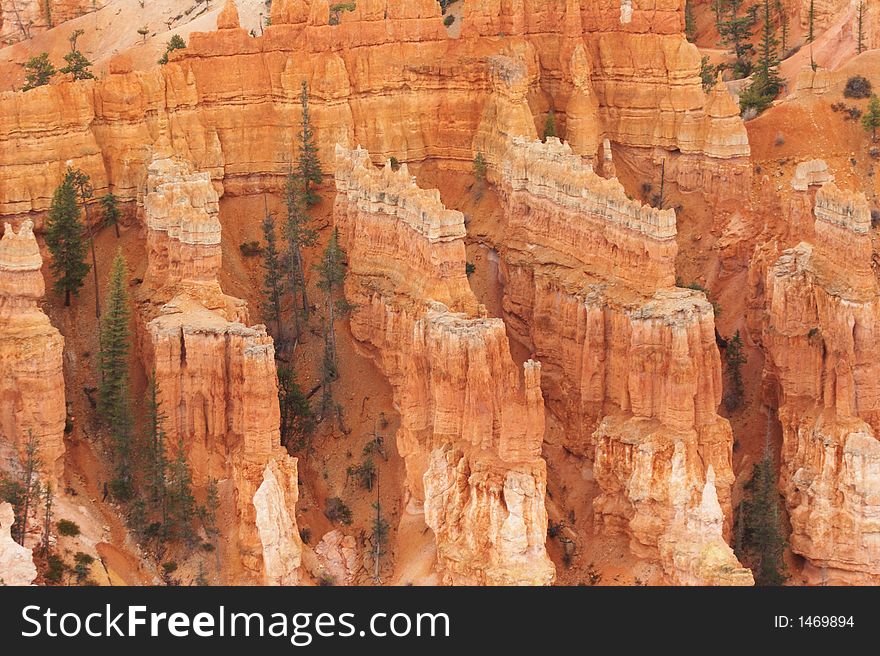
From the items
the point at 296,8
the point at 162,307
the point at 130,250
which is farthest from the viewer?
the point at 296,8

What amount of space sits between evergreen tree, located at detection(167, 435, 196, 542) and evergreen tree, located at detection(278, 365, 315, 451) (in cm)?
862

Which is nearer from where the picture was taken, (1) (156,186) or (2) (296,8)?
(1) (156,186)

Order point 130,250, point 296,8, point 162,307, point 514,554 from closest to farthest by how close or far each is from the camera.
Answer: point 514,554
point 162,307
point 130,250
point 296,8

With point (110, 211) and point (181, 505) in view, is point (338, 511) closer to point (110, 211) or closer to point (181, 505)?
point (181, 505)

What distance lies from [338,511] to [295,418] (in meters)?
5.39

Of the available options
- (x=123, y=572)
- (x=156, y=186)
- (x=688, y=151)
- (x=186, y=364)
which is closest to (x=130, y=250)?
(x=156, y=186)

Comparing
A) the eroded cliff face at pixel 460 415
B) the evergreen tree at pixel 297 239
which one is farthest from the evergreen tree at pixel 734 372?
the evergreen tree at pixel 297 239

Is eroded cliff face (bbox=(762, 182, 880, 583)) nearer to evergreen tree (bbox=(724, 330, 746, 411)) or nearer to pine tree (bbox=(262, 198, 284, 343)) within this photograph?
evergreen tree (bbox=(724, 330, 746, 411))

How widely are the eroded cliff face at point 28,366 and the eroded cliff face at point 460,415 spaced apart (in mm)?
14634

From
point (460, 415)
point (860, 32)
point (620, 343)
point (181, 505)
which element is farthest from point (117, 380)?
point (860, 32)

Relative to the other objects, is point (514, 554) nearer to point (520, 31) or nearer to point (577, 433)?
point (577, 433)

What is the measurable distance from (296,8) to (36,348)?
3173 centimetres

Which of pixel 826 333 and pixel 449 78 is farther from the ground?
pixel 449 78

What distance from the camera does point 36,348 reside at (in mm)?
92500
